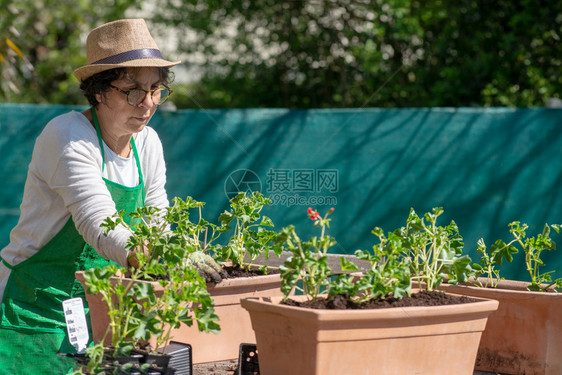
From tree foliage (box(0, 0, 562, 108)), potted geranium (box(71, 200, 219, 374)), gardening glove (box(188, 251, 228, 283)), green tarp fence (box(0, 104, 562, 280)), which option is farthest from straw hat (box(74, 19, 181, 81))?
tree foliage (box(0, 0, 562, 108))

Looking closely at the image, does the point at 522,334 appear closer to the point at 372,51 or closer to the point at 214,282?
the point at 214,282

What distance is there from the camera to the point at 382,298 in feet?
5.03

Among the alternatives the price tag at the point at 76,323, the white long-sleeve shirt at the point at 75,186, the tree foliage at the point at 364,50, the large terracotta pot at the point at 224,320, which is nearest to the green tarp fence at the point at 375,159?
the tree foliage at the point at 364,50

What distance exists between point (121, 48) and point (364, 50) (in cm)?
479

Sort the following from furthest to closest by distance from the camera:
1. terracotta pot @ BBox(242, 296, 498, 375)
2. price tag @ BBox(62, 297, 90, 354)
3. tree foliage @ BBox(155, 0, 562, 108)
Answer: tree foliage @ BBox(155, 0, 562, 108) < price tag @ BBox(62, 297, 90, 354) < terracotta pot @ BBox(242, 296, 498, 375)

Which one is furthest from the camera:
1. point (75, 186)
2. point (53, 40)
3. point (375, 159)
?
point (53, 40)

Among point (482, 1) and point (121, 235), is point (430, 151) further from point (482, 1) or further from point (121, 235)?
point (121, 235)

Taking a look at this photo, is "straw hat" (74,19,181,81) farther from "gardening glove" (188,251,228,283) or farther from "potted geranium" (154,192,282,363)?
"gardening glove" (188,251,228,283)

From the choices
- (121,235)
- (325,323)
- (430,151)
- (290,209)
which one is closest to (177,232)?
(121,235)

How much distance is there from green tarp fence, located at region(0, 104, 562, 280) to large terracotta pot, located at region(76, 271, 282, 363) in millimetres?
2586

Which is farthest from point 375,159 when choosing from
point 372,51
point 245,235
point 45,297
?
point 45,297

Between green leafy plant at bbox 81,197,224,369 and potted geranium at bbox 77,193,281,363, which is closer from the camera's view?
green leafy plant at bbox 81,197,224,369

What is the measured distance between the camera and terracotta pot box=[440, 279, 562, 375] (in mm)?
1718

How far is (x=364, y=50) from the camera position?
21.7 ft
